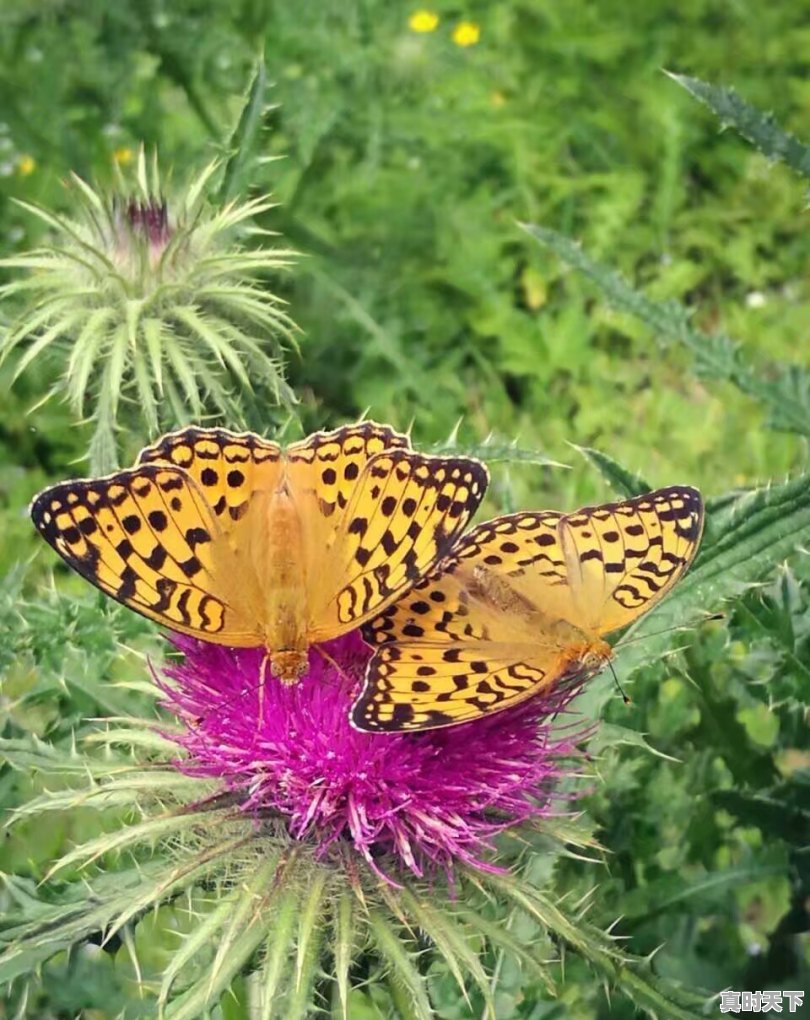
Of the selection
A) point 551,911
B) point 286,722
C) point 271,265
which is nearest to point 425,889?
point 551,911

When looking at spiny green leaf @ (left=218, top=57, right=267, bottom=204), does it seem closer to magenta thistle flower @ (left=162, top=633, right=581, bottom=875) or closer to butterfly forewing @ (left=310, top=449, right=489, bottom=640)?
butterfly forewing @ (left=310, top=449, right=489, bottom=640)

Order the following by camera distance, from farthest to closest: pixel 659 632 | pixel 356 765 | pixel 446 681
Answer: pixel 659 632 < pixel 356 765 < pixel 446 681

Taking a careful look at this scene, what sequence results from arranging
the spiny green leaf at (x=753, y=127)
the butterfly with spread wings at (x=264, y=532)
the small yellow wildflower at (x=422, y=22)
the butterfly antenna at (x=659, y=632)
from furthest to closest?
the small yellow wildflower at (x=422, y=22), the spiny green leaf at (x=753, y=127), the butterfly antenna at (x=659, y=632), the butterfly with spread wings at (x=264, y=532)

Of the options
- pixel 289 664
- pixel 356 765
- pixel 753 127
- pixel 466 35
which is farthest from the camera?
pixel 466 35

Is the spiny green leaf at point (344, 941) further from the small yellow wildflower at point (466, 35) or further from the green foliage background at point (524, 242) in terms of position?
the small yellow wildflower at point (466, 35)

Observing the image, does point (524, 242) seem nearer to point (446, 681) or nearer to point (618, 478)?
point (618, 478)

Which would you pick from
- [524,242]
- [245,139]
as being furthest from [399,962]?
[524,242]

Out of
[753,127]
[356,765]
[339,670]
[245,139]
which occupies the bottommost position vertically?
[356,765]

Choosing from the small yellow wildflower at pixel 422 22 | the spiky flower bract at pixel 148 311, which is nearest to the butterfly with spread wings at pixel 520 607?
the spiky flower bract at pixel 148 311
